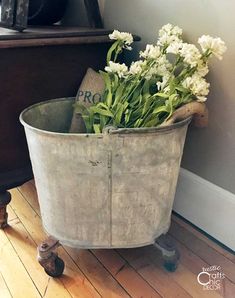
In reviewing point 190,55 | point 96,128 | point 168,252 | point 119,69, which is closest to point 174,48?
point 190,55

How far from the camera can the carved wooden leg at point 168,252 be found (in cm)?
102

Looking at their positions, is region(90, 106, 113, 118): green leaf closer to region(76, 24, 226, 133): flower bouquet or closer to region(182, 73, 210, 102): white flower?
region(76, 24, 226, 133): flower bouquet

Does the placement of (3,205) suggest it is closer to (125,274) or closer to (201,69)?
(125,274)

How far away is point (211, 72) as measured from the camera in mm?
1060

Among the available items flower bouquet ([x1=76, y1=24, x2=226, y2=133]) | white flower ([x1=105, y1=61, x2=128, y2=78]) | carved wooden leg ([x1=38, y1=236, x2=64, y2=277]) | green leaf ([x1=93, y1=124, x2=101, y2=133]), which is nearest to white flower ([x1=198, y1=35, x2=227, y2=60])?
flower bouquet ([x1=76, y1=24, x2=226, y2=133])

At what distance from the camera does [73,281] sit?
999 millimetres

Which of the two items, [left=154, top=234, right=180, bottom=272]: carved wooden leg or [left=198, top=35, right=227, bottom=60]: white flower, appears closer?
[left=198, top=35, right=227, bottom=60]: white flower

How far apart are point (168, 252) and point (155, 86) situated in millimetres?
497

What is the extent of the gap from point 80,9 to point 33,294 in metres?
1.17

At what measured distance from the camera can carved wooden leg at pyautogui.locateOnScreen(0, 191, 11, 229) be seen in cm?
118

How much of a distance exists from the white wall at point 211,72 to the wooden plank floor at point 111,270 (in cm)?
24

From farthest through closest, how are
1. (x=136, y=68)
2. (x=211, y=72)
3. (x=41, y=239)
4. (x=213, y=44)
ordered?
(x=41, y=239)
(x=211, y=72)
(x=136, y=68)
(x=213, y=44)

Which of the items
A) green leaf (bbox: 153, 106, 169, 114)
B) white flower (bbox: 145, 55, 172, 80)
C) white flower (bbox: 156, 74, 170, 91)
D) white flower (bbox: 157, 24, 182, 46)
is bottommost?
green leaf (bbox: 153, 106, 169, 114)

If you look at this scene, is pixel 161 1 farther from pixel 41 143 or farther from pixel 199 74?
pixel 41 143
